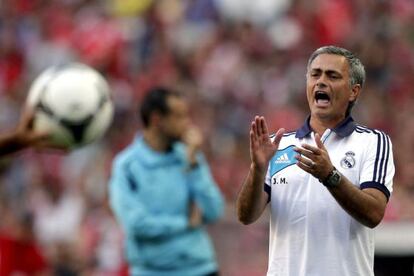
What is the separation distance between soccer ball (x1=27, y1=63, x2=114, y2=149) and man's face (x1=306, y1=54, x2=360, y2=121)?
131 cm

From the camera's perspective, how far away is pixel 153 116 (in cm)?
957

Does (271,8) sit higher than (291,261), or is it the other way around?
(271,8)

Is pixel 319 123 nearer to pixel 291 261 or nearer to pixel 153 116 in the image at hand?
pixel 291 261

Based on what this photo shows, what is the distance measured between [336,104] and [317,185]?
41cm

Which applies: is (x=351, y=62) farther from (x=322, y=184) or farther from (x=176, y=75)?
(x=176, y=75)

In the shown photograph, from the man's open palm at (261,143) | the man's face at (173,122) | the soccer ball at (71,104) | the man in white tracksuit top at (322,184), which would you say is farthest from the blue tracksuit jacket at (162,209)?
the man's open palm at (261,143)

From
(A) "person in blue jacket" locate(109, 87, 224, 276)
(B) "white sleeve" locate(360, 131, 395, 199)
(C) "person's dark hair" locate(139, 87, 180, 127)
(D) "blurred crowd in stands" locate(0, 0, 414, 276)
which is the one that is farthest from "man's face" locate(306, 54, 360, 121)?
(D) "blurred crowd in stands" locate(0, 0, 414, 276)

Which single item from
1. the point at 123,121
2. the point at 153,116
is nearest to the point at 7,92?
the point at 123,121

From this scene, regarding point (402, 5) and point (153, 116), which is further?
point (402, 5)

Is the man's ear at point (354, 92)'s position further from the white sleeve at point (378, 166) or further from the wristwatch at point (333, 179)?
the wristwatch at point (333, 179)

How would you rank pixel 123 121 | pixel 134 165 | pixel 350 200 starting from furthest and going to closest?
pixel 123 121, pixel 134 165, pixel 350 200

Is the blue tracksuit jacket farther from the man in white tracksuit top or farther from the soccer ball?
the man in white tracksuit top

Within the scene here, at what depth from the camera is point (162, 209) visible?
9.37 meters

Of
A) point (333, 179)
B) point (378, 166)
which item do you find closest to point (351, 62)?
point (378, 166)
